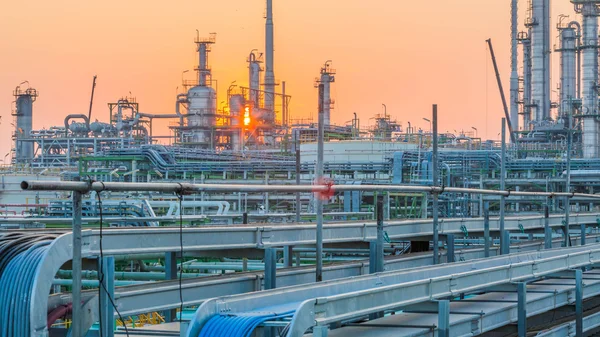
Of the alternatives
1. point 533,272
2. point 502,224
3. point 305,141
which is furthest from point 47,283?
point 305,141

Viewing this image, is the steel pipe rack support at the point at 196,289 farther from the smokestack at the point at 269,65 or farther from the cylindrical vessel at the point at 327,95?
the cylindrical vessel at the point at 327,95

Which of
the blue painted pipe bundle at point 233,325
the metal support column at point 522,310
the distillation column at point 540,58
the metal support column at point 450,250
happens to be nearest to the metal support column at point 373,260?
the metal support column at point 522,310

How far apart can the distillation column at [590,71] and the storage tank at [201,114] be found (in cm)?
2310

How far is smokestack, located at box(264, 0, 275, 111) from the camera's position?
200 feet

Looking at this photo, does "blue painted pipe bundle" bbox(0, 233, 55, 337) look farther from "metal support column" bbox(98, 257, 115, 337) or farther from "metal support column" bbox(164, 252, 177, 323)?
"metal support column" bbox(164, 252, 177, 323)

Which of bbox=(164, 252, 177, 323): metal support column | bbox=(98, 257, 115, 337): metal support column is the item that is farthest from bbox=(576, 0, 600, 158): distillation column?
bbox=(98, 257, 115, 337): metal support column

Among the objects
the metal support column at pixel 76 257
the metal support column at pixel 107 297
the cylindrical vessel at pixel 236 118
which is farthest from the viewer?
the cylindrical vessel at pixel 236 118

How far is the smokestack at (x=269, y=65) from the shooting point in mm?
61000

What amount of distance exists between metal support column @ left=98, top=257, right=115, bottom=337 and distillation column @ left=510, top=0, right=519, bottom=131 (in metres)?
53.6

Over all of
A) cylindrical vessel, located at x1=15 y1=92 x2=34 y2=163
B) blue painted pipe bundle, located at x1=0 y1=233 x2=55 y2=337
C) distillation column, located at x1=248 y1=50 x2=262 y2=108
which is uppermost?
distillation column, located at x1=248 y1=50 x2=262 y2=108

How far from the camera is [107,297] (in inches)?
290

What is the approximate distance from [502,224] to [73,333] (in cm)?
966

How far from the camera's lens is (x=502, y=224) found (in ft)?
49.3

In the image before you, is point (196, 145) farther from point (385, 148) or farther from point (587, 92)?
point (587, 92)
